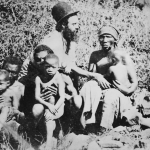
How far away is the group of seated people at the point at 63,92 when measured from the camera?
4211 mm

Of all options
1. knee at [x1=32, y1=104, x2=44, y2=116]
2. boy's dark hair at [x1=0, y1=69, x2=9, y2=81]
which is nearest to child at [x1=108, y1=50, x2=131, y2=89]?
knee at [x1=32, y1=104, x2=44, y2=116]

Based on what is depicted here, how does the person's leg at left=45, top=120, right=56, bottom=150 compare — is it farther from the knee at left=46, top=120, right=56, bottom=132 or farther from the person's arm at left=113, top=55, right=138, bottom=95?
the person's arm at left=113, top=55, right=138, bottom=95

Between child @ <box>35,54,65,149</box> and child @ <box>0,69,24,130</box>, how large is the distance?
342 mm

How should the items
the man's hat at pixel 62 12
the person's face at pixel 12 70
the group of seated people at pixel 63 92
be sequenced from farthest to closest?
the man's hat at pixel 62 12
the person's face at pixel 12 70
the group of seated people at pixel 63 92

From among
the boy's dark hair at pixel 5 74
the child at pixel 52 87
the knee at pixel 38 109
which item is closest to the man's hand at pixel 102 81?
the child at pixel 52 87

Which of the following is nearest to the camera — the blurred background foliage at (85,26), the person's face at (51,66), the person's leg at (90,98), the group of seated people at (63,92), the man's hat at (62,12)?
the person's face at (51,66)

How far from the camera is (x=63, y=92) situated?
14.0 feet

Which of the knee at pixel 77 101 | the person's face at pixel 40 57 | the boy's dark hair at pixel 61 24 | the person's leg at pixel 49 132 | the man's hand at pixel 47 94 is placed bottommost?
the person's leg at pixel 49 132

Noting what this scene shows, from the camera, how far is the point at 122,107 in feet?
14.3

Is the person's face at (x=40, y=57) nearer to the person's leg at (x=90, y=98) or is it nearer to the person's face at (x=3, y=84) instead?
the person's face at (x=3, y=84)

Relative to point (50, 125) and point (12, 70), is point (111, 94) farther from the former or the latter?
point (12, 70)

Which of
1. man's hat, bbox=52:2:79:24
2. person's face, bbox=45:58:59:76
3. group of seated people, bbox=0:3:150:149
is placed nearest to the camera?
person's face, bbox=45:58:59:76

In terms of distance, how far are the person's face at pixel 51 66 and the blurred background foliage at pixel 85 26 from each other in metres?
1.40

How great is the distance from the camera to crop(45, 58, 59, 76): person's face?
411cm
